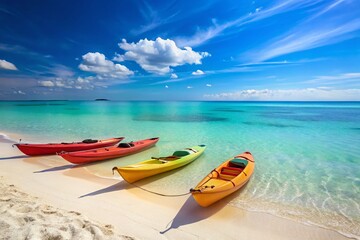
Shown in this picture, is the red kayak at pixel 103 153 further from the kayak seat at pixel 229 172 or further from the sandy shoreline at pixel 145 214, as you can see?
the kayak seat at pixel 229 172

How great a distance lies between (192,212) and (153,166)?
2.54m

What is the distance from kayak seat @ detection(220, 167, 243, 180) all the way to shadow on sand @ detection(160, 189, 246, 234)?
29.2 inches

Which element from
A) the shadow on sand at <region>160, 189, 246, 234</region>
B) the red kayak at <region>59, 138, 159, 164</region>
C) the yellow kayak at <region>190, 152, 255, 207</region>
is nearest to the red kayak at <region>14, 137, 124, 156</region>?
the red kayak at <region>59, 138, 159, 164</region>

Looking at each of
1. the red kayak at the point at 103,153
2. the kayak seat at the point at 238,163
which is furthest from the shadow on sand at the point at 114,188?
the kayak seat at the point at 238,163

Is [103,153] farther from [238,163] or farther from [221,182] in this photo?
[238,163]

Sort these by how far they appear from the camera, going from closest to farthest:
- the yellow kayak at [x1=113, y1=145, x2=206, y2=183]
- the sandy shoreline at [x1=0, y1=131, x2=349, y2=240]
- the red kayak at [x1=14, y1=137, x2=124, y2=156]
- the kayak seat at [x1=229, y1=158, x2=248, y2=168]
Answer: the sandy shoreline at [x1=0, y1=131, x2=349, y2=240], the yellow kayak at [x1=113, y1=145, x2=206, y2=183], the kayak seat at [x1=229, y1=158, x2=248, y2=168], the red kayak at [x1=14, y1=137, x2=124, y2=156]

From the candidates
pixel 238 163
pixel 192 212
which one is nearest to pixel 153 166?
pixel 192 212

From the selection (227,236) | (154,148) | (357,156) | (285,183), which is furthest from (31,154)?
(357,156)

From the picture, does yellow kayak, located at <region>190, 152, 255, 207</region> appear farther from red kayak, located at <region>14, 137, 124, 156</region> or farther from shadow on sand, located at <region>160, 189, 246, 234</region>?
red kayak, located at <region>14, 137, 124, 156</region>

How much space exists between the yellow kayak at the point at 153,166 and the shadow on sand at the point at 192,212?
1895mm

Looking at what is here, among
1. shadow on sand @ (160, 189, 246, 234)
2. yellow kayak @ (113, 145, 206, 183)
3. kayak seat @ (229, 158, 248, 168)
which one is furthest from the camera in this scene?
kayak seat @ (229, 158, 248, 168)

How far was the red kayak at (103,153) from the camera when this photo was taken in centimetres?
896

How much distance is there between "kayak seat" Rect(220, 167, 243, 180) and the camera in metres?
6.93

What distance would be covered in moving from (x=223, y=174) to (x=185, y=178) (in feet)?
5.48
